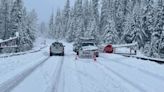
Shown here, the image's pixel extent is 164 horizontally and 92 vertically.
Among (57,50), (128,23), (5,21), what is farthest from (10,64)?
(5,21)

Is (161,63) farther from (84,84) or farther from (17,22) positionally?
(17,22)

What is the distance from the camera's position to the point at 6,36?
80.0m

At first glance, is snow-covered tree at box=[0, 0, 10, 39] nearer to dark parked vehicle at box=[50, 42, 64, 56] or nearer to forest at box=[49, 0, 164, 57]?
forest at box=[49, 0, 164, 57]

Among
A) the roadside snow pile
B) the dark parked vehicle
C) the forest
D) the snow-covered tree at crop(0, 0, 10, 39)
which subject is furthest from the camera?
the snow-covered tree at crop(0, 0, 10, 39)

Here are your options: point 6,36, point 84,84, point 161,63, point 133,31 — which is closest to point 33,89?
point 84,84

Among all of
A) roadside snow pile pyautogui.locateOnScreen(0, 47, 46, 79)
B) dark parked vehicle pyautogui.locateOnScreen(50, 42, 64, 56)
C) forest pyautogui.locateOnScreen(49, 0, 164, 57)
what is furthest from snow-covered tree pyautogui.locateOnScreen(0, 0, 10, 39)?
roadside snow pile pyautogui.locateOnScreen(0, 47, 46, 79)

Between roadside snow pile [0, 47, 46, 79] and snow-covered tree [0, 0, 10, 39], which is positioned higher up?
snow-covered tree [0, 0, 10, 39]

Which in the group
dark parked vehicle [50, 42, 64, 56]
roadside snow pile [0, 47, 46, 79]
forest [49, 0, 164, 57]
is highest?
forest [49, 0, 164, 57]

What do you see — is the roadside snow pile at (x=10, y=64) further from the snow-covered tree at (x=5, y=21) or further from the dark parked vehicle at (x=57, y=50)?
the snow-covered tree at (x=5, y=21)

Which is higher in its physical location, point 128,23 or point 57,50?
point 128,23

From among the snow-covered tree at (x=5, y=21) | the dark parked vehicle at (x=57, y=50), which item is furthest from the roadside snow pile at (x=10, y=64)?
the snow-covered tree at (x=5, y=21)

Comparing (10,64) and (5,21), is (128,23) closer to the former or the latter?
(5,21)

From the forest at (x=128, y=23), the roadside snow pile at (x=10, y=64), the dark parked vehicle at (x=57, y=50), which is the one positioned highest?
the forest at (x=128, y=23)

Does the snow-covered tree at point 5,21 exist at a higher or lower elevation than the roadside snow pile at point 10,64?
higher
